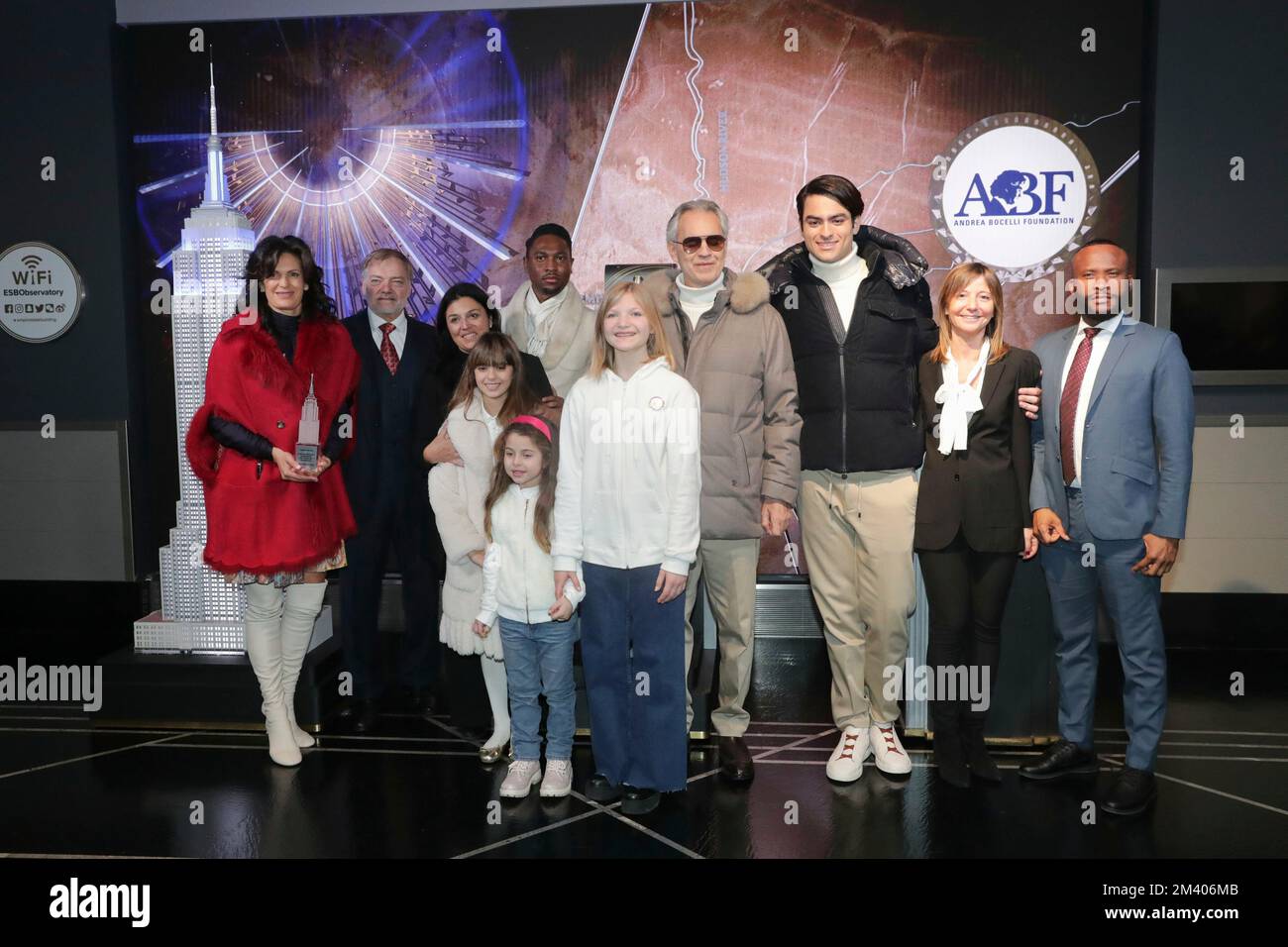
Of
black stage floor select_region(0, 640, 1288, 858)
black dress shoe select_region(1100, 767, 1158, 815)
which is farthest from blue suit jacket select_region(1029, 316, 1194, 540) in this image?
black stage floor select_region(0, 640, 1288, 858)

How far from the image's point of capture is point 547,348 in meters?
3.97

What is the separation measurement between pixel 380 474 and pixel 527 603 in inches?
47.2

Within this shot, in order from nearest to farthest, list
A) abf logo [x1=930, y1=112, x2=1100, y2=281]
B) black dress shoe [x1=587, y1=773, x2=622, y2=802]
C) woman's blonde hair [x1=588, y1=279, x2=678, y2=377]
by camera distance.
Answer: woman's blonde hair [x1=588, y1=279, x2=678, y2=377]
black dress shoe [x1=587, y1=773, x2=622, y2=802]
abf logo [x1=930, y1=112, x2=1100, y2=281]

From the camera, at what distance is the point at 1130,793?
314 cm

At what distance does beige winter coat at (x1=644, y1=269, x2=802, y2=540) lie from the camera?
324 cm

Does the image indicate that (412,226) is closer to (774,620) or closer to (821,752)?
(774,620)

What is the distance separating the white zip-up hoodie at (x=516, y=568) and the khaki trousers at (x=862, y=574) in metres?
0.92

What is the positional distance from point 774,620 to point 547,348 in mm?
2329

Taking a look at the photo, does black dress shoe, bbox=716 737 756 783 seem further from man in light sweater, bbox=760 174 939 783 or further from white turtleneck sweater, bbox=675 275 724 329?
white turtleneck sweater, bbox=675 275 724 329

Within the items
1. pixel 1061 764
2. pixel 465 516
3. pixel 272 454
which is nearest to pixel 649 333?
pixel 465 516

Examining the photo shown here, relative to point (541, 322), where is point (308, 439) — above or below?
below

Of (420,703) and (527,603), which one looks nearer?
(527,603)

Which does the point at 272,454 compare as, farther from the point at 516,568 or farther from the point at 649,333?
the point at 649,333

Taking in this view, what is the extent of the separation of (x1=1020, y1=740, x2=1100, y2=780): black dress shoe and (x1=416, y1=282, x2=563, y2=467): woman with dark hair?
209cm
